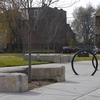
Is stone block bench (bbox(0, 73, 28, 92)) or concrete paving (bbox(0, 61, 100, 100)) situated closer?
concrete paving (bbox(0, 61, 100, 100))

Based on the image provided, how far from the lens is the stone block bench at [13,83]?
1329cm

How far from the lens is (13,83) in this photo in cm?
1334

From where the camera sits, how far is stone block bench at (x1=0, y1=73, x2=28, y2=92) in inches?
523

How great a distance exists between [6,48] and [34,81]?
2609 inches

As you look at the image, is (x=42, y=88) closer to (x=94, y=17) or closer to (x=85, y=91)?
(x=85, y=91)

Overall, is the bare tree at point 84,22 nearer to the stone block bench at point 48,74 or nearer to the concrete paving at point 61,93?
the stone block bench at point 48,74

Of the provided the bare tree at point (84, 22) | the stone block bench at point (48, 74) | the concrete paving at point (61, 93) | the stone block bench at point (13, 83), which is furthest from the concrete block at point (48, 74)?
the bare tree at point (84, 22)

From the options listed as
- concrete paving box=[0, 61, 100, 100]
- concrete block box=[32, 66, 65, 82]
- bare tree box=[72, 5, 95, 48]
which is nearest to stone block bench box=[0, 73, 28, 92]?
concrete paving box=[0, 61, 100, 100]

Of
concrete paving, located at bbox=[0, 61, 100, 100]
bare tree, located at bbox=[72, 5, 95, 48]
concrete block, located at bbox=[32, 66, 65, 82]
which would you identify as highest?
bare tree, located at bbox=[72, 5, 95, 48]

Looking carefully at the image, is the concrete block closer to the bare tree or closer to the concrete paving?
the concrete paving

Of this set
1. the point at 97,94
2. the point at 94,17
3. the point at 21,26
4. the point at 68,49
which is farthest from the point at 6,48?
the point at 97,94

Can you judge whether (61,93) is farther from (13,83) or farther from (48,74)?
(48,74)

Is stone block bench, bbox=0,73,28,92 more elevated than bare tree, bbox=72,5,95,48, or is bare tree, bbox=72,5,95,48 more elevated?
bare tree, bbox=72,5,95,48

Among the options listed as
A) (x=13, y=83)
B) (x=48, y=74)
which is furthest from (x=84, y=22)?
(x=13, y=83)
